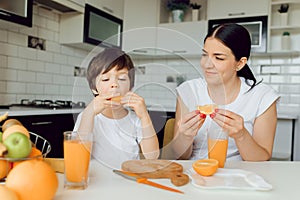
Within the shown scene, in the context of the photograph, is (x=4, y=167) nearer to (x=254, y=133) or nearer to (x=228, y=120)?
(x=228, y=120)

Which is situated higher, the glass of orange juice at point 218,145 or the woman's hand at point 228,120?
the woman's hand at point 228,120

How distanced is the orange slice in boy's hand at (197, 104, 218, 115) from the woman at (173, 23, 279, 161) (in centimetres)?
2

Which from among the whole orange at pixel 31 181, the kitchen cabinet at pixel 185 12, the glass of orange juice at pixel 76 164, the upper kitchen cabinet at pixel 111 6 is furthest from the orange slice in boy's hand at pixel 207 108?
the kitchen cabinet at pixel 185 12

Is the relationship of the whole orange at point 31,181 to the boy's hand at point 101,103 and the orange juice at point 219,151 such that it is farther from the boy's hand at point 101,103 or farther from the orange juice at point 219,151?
the orange juice at point 219,151

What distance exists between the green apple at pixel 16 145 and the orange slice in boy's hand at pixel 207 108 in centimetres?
59

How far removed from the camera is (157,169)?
86cm

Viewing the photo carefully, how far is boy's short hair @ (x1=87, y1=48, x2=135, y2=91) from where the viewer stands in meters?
0.85

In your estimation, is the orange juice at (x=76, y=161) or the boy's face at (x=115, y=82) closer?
the orange juice at (x=76, y=161)

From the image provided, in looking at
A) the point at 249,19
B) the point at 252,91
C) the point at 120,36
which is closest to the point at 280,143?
the point at 249,19

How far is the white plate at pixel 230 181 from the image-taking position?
2.53ft

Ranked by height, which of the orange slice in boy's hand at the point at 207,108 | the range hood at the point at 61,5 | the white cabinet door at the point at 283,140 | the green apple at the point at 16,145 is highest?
the range hood at the point at 61,5

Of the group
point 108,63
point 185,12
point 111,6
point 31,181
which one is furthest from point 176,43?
point 185,12

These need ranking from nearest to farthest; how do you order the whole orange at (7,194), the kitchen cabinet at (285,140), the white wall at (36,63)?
the whole orange at (7,194), the white wall at (36,63), the kitchen cabinet at (285,140)

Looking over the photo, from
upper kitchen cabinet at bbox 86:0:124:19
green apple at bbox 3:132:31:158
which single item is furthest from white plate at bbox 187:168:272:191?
upper kitchen cabinet at bbox 86:0:124:19
